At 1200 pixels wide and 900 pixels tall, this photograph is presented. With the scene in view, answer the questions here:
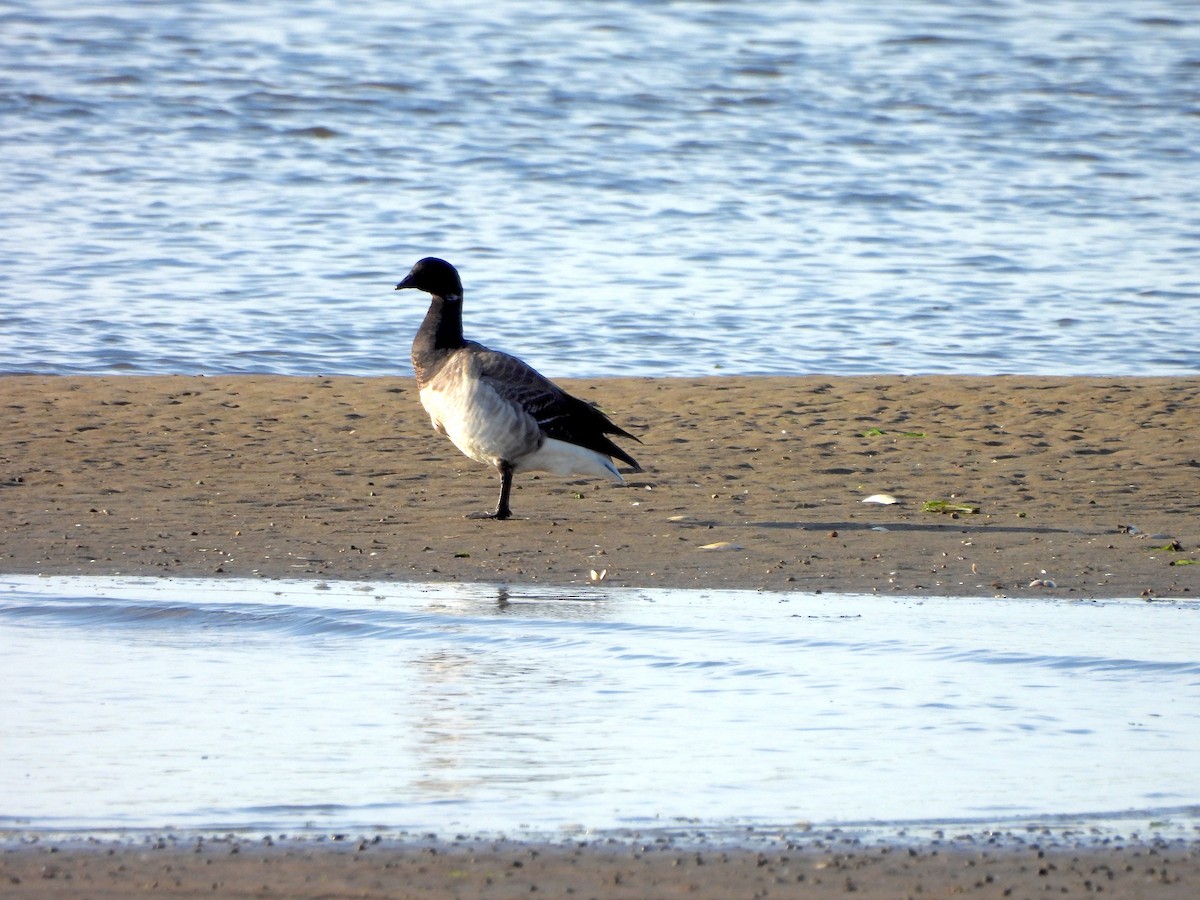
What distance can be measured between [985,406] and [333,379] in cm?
445

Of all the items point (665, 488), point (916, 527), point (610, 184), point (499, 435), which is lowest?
point (610, 184)

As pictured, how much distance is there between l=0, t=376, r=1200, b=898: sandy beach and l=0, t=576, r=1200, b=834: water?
298mm

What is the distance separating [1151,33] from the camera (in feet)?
122

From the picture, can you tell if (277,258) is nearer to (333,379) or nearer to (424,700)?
(333,379)

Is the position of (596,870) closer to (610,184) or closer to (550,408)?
(550,408)

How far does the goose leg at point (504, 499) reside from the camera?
9094mm

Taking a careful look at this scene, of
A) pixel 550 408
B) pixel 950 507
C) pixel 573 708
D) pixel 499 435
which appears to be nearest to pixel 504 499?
→ pixel 499 435

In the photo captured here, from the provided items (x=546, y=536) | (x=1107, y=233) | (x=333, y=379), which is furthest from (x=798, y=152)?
(x=546, y=536)

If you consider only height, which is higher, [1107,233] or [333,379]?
[333,379]

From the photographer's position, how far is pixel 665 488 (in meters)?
9.82

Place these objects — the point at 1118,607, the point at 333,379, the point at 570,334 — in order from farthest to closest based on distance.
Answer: the point at 570,334, the point at 333,379, the point at 1118,607

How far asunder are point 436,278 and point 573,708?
184 inches

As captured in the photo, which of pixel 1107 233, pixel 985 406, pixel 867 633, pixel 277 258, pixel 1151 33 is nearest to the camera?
pixel 867 633

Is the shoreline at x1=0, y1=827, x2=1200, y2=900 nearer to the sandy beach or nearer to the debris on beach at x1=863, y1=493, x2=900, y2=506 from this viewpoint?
the sandy beach
